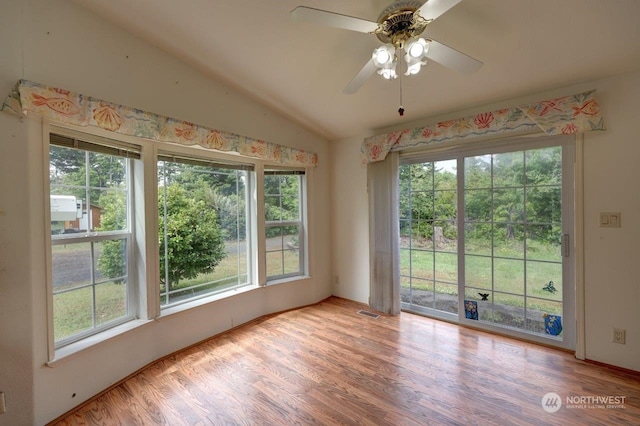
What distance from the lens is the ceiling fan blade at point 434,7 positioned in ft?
3.54

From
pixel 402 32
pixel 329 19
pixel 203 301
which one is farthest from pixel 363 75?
pixel 203 301

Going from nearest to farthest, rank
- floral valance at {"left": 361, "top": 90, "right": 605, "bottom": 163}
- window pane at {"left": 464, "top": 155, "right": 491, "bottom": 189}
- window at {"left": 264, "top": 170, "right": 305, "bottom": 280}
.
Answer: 1. floral valance at {"left": 361, "top": 90, "right": 605, "bottom": 163}
2. window pane at {"left": 464, "top": 155, "right": 491, "bottom": 189}
3. window at {"left": 264, "top": 170, "right": 305, "bottom": 280}

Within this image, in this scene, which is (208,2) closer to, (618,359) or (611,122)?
(611,122)

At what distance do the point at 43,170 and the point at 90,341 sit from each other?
116 cm

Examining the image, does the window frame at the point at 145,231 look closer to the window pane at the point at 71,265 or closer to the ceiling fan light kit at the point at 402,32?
the window pane at the point at 71,265

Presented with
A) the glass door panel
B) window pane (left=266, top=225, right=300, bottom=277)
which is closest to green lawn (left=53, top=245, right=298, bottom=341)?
window pane (left=266, top=225, right=300, bottom=277)

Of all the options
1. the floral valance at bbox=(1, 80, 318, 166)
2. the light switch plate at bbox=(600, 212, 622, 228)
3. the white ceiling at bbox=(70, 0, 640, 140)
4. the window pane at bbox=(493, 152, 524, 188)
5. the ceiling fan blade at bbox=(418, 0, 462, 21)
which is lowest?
the light switch plate at bbox=(600, 212, 622, 228)

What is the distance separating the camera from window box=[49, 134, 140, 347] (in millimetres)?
1747

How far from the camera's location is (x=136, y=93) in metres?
2.03

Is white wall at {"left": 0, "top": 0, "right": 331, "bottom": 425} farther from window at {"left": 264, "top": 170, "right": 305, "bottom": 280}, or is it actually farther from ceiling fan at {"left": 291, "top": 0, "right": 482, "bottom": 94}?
ceiling fan at {"left": 291, "top": 0, "right": 482, "bottom": 94}

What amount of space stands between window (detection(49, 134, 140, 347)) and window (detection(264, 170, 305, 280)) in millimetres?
1376

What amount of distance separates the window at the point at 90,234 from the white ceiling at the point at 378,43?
3.22 ft

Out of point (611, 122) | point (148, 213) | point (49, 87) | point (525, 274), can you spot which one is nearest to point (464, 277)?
point (525, 274)

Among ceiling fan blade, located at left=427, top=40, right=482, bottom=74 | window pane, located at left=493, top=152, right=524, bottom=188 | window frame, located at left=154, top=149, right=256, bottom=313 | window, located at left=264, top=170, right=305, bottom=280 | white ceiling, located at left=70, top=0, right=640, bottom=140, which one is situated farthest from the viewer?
window, located at left=264, top=170, right=305, bottom=280
